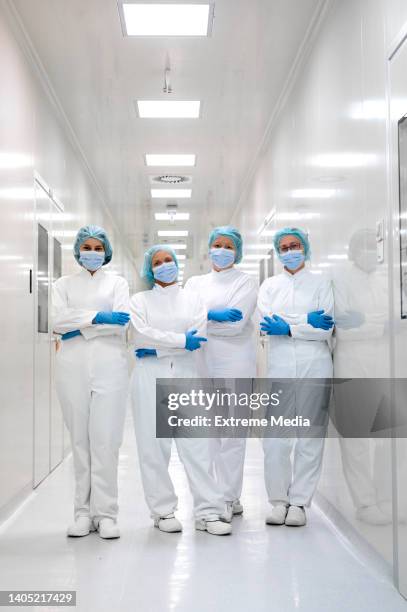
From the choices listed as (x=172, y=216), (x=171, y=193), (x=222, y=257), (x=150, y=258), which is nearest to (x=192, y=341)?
(x=150, y=258)

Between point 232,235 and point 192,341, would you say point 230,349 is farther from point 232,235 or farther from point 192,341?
point 232,235

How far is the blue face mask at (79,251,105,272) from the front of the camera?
3.69m

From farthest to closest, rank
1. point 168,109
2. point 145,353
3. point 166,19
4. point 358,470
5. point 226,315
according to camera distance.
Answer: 1. point 168,109
2. point 166,19
3. point 226,315
4. point 145,353
5. point 358,470

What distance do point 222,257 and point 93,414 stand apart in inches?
45.3

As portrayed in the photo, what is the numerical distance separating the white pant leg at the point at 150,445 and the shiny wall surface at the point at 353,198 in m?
0.90

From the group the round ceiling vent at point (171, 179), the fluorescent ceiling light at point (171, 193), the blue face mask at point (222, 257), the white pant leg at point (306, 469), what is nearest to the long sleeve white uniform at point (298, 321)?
the blue face mask at point (222, 257)

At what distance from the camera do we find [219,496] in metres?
3.65

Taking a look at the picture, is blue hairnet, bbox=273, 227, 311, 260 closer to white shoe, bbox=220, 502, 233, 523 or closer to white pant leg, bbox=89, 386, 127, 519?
white pant leg, bbox=89, 386, 127, 519

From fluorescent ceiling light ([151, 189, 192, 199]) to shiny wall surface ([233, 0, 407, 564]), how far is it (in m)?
2.66

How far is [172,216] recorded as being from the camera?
308 inches

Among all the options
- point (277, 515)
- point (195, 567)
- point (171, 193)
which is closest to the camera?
point (195, 567)

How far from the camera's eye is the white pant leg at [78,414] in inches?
140

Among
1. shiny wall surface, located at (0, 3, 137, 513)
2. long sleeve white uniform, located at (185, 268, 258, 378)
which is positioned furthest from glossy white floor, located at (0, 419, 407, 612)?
long sleeve white uniform, located at (185, 268, 258, 378)

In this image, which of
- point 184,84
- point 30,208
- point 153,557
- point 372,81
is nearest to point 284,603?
point 153,557
